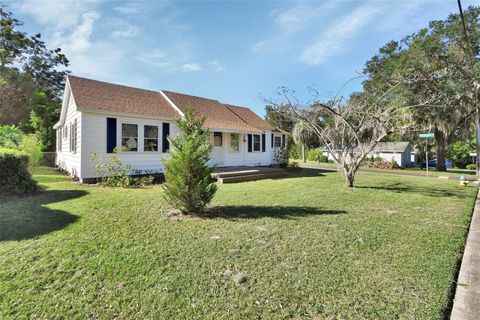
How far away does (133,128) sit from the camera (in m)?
10.6

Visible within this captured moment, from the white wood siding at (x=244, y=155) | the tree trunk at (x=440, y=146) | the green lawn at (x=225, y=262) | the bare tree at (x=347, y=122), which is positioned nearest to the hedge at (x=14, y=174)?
the green lawn at (x=225, y=262)

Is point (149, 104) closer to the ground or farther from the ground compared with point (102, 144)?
farther from the ground

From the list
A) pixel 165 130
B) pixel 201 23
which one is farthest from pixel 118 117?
pixel 201 23

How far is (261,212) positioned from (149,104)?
9.07m

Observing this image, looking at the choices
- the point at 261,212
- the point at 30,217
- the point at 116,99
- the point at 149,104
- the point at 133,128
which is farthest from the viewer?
the point at 149,104

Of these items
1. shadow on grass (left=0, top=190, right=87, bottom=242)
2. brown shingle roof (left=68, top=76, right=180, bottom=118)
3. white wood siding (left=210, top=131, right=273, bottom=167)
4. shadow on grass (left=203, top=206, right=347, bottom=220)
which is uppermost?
brown shingle roof (left=68, top=76, right=180, bottom=118)

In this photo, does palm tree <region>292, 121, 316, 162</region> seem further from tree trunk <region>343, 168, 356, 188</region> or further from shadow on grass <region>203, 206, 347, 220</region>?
shadow on grass <region>203, 206, 347, 220</region>

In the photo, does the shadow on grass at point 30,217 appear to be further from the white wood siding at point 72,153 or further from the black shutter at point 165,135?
the black shutter at point 165,135

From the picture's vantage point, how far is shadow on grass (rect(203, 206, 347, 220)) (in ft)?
17.9

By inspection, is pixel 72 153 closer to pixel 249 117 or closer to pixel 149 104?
pixel 149 104

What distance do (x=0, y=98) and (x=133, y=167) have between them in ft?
56.8

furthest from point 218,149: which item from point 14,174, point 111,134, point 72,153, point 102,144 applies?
point 14,174

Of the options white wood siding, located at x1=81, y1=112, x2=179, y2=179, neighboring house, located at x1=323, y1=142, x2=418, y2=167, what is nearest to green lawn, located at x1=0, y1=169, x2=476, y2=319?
white wood siding, located at x1=81, y1=112, x2=179, y2=179

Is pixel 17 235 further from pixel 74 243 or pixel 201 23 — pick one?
pixel 201 23
